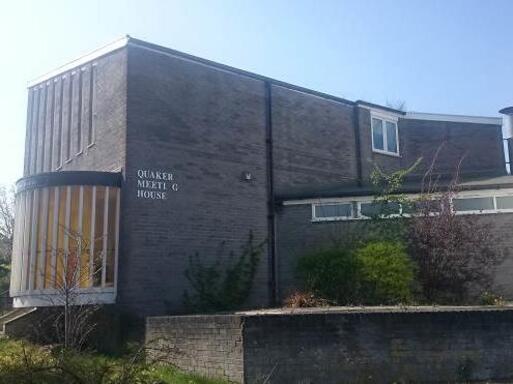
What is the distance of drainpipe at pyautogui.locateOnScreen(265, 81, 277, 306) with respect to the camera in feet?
57.2

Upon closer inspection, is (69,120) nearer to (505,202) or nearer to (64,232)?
(64,232)

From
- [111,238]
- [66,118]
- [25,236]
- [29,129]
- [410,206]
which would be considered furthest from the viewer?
[29,129]

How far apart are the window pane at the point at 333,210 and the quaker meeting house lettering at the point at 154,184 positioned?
4327 millimetres

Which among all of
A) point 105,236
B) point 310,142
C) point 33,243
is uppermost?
point 310,142

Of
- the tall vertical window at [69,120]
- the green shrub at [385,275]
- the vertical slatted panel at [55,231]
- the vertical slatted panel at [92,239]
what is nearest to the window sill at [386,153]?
the green shrub at [385,275]

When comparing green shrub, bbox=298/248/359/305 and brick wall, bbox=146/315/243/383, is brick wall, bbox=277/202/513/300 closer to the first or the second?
green shrub, bbox=298/248/359/305

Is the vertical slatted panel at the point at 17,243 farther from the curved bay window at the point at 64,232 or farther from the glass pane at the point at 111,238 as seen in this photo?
the glass pane at the point at 111,238

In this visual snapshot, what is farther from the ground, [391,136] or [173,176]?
[391,136]

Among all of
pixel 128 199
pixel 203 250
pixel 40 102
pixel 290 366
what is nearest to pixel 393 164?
pixel 203 250

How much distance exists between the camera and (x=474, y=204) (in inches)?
656

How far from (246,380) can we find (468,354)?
12.2 feet

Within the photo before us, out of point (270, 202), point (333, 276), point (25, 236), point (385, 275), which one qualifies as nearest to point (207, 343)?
point (333, 276)

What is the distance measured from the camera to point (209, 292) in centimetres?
1575

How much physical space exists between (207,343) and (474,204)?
30.7 ft
